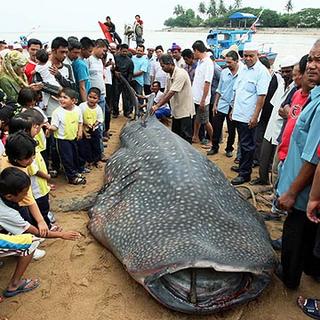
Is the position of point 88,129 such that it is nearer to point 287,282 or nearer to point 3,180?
point 3,180

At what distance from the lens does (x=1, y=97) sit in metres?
4.70

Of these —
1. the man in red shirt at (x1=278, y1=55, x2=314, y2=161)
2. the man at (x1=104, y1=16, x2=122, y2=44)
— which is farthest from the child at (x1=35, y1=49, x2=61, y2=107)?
the man at (x1=104, y1=16, x2=122, y2=44)

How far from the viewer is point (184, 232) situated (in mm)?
3166

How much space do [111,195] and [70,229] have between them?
67 cm

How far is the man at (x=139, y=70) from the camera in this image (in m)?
10.6

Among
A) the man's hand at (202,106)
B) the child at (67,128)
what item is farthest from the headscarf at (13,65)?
the man's hand at (202,106)

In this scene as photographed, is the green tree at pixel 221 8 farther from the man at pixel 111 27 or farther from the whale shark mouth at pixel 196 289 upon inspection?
the whale shark mouth at pixel 196 289

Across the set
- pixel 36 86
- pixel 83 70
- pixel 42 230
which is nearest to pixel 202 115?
pixel 83 70

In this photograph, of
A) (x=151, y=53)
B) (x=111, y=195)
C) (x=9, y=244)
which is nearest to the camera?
(x=9, y=244)

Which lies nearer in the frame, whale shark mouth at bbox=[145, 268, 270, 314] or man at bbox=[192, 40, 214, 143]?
whale shark mouth at bbox=[145, 268, 270, 314]

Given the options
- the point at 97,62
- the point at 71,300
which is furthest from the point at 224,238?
the point at 97,62

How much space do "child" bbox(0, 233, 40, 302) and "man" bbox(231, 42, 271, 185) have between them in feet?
12.3

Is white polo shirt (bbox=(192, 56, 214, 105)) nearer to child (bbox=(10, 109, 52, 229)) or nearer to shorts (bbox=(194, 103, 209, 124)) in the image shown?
shorts (bbox=(194, 103, 209, 124))

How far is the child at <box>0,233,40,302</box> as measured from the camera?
2945 millimetres
